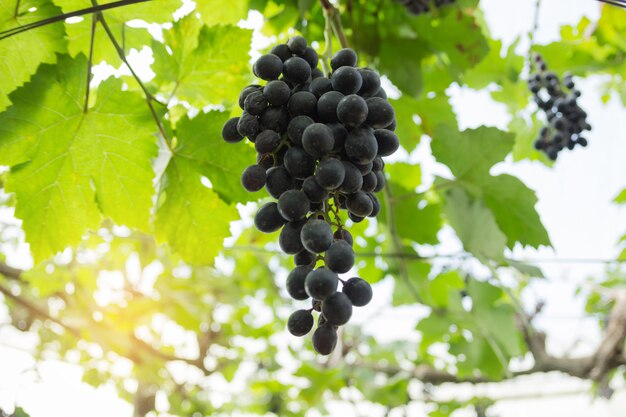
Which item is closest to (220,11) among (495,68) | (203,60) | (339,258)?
A: (203,60)

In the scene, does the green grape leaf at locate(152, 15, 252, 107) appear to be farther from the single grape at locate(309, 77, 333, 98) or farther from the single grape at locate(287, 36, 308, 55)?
the single grape at locate(309, 77, 333, 98)

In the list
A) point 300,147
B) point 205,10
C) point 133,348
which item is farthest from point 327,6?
point 133,348

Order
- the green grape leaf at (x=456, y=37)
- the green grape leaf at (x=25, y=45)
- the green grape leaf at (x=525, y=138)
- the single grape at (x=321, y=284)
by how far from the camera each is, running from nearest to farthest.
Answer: the single grape at (x=321, y=284) < the green grape leaf at (x=25, y=45) < the green grape leaf at (x=456, y=37) < the green grape leaf at (x=525, y=138)

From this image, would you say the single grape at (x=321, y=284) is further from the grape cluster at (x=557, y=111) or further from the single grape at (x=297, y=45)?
the grape cluster at (x=557, y=111)

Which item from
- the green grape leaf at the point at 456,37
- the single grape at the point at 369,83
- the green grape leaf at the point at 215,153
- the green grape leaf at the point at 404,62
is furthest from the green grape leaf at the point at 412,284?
the single grape at the point at 369,83

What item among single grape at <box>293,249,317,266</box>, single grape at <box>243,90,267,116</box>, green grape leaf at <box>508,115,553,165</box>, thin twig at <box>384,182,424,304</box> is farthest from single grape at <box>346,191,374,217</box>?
green grape leaf at <box>508,115,553,165</box>

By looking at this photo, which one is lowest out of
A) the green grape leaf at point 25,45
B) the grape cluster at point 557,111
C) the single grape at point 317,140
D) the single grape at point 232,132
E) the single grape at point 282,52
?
the grape cluster at point 557,111

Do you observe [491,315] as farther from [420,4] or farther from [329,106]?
[329,106]

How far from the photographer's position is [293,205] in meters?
0.74

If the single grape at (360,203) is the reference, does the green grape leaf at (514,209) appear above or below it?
below

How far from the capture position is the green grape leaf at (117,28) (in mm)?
1309

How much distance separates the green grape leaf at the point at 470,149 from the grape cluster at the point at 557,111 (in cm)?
59

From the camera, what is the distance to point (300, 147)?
78 cm

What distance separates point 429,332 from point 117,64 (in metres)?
1.90
